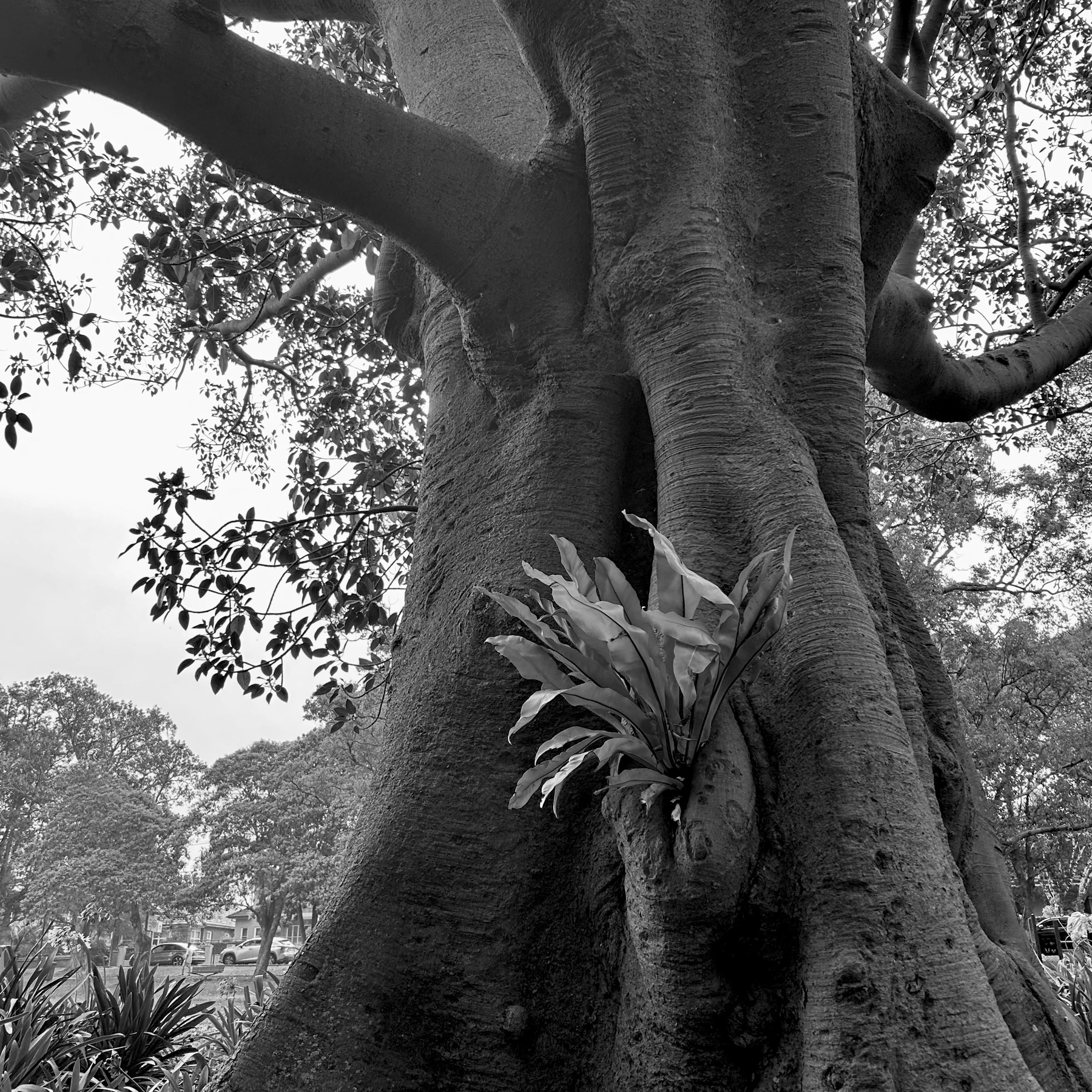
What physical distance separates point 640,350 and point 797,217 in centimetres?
64

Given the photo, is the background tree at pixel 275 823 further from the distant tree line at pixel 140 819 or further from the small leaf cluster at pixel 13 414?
the small leaf cluster at pixel 13 414

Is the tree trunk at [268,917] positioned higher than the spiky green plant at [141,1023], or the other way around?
the tree trunk at [268,917]

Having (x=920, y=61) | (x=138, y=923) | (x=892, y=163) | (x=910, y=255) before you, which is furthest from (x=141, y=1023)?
(x=138, y=923)

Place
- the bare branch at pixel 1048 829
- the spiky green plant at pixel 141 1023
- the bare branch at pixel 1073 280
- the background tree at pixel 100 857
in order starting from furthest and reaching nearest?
the background tree at pixel 100 857
the bare branch at pixel 1048 829
the spiky green plant at pixel 141 1023
the bare branch at pixel 1073 280

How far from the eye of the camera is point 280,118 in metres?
2.10

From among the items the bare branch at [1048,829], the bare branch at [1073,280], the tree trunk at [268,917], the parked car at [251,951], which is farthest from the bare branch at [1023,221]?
the parked car at [251,951]

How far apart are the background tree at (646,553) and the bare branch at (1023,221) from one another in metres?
2.06

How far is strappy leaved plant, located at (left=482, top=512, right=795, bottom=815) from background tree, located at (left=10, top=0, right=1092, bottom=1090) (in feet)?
0.37

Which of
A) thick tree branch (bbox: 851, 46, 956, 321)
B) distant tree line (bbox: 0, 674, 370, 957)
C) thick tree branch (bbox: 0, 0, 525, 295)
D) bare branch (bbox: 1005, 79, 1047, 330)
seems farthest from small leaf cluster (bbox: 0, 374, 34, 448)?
distant tree line (bbox: 0, 674, 370, 957)

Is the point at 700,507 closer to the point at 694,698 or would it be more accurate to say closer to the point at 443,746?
the point at 694,698

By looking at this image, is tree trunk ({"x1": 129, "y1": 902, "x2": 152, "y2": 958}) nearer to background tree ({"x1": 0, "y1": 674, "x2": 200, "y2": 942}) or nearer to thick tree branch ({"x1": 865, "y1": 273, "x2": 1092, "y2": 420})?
background tree ({"x1": 0, "y1": 674, "x2": 200, "y2": 942})

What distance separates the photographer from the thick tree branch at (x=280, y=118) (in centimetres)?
192

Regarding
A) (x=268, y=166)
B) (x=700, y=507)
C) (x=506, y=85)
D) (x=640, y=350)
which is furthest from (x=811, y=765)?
(x=506, y=85)

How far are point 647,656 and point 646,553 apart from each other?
0.99m
